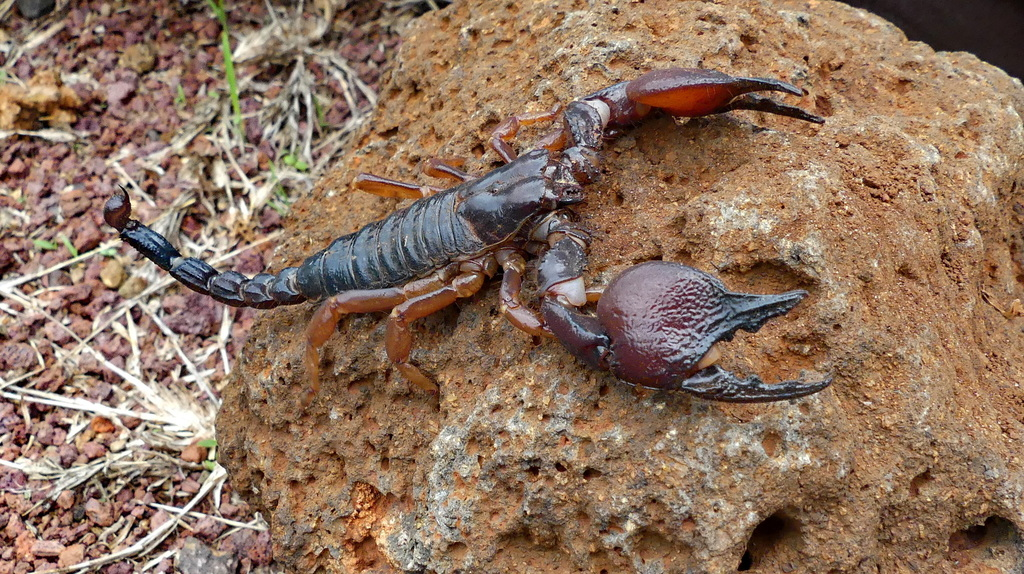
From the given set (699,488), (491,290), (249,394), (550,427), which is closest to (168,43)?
(249,394)

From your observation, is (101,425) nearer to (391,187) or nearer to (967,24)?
(391,187)

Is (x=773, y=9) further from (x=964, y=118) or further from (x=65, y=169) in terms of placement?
(x=65, y=169)

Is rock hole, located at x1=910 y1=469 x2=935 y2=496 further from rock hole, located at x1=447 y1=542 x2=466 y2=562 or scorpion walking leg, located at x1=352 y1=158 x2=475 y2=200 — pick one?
scorpion walking leg, located at x1=352 y1=158 x2=475 y2=200

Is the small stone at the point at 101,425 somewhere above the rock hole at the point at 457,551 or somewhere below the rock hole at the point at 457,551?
below

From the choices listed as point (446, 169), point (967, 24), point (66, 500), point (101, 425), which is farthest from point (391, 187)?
point (967, 24)

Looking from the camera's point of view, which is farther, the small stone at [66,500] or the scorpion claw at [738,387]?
the small stone at [66,500]

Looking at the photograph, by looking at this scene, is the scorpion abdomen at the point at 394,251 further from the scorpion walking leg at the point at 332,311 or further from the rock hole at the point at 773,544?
the rock hole at the point at 773,544

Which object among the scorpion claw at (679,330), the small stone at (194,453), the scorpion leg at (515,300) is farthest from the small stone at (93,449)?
the scorpion claw at (679,330)
